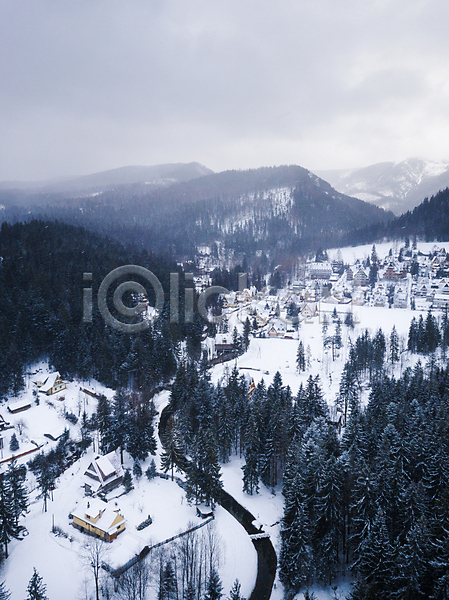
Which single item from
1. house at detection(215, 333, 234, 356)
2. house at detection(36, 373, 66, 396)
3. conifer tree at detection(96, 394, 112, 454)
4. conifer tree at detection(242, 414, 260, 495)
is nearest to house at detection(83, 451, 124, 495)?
conifer tree at detection(96, 394, 112, 454)

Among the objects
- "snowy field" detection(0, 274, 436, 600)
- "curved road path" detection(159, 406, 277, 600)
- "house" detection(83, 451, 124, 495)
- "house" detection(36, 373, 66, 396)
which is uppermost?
"house" detection(36, 373, 66, 396)

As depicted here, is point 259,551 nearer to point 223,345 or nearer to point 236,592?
point 236,592

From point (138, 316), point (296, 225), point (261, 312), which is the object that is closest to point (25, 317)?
point (138, 316)

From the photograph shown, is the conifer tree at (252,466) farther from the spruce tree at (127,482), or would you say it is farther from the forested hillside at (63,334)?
the forested hillside at (63,334)

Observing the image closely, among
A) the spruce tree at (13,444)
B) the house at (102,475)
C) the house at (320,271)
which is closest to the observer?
the house at (102,475)

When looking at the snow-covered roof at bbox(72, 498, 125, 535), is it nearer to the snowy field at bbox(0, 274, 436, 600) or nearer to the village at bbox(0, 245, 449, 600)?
the village at bbox(0, 245, 449, 600)

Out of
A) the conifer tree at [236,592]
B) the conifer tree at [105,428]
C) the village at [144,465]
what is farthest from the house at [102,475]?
the conifer tree at [236,592]
